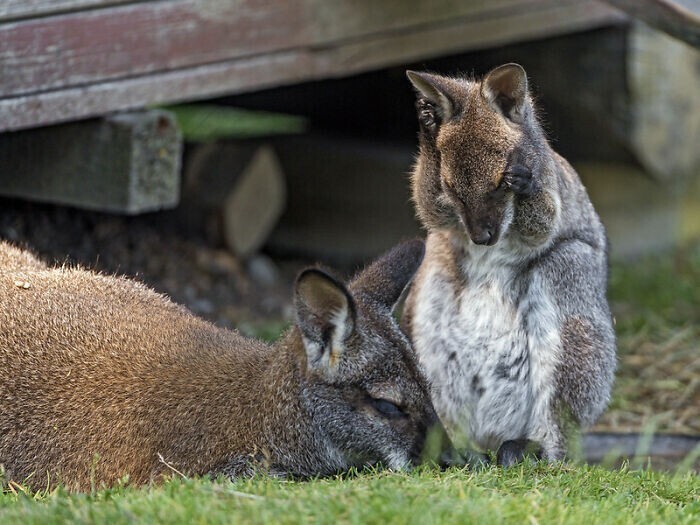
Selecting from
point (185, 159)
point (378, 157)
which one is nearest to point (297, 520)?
point (185, 159)

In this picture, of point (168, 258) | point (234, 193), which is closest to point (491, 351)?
point (168, 258)

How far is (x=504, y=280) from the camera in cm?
559

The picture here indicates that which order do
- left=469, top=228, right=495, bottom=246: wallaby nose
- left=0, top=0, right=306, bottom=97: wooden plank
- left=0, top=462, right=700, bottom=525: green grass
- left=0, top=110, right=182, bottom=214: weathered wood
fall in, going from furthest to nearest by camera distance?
left=0, top=110, right=182, bottom=214: weathered wood → left=0, top=0, right=306, bottom=97: wooden plank → left=469, top=228, right=495, bottom=246: wallaby nose → left=0, top=462, right=700, bottom=525: green grass

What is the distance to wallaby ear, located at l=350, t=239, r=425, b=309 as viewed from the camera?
4.99 meters

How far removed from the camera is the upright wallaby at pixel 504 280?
5227 millimetres

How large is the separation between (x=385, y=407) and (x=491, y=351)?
3.27 feet

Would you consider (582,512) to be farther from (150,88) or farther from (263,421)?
(150,88)

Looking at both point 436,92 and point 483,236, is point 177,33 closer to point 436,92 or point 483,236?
point 436,92

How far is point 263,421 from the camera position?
4762 mm

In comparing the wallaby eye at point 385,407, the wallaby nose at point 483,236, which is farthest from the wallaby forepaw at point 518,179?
the wallaby eye at point 385,407

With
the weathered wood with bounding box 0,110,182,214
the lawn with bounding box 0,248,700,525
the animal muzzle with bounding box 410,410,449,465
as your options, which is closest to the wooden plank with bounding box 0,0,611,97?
the weathered wood with bounding box 0,110,182,214

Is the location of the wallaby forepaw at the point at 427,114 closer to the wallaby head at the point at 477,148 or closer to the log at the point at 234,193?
the wallaby head at the point at 477,148

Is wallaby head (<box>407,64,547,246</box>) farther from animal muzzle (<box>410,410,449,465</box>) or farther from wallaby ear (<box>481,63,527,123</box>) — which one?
animal muzzle (<box>410,410,449,465</box>)

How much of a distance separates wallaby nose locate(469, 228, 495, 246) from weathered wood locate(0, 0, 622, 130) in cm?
241
